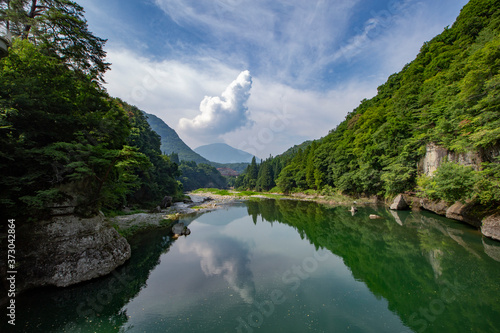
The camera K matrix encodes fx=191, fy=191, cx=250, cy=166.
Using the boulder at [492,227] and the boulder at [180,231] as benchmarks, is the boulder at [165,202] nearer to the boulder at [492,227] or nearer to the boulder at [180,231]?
the boulder at [180,231]

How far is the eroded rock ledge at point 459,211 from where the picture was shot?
1277 centimetres

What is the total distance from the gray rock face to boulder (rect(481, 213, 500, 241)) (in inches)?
914

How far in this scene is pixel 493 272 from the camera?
9117 mm

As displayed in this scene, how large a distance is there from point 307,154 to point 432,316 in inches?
2336

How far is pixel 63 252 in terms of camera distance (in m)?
8.12

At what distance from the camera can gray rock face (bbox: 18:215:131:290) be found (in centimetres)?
761

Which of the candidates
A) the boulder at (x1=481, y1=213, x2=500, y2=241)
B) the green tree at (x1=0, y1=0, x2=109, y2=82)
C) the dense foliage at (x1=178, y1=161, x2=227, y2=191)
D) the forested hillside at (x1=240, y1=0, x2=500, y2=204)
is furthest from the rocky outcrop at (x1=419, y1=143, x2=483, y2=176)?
the dense foliage at (x1=178, y1=161, x2=227, y2=191)

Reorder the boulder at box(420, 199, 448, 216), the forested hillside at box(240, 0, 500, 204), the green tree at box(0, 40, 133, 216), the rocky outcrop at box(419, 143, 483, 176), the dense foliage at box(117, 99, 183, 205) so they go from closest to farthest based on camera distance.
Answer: the green tree at box(0, 40, 133, 216) → the forested hillside at box(240, 0, 500, 204) → the rocky outcrop at box(419, 143, 483, 176) → the boulder at box(420, 199, 448, 216) → the dense foliage at box(117, 99, 183, 205)

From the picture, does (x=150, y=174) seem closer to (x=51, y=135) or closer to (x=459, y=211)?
(x=51, y=135)

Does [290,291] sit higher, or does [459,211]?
[459,211]

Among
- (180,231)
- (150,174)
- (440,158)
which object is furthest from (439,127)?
(150,174)

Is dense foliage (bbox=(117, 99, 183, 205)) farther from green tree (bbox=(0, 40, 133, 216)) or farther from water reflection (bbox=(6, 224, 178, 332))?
water reflection (bbox=(6, 224, 178, 332))

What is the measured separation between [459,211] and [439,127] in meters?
8.75

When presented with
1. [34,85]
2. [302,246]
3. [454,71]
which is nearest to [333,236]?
[302,246]
